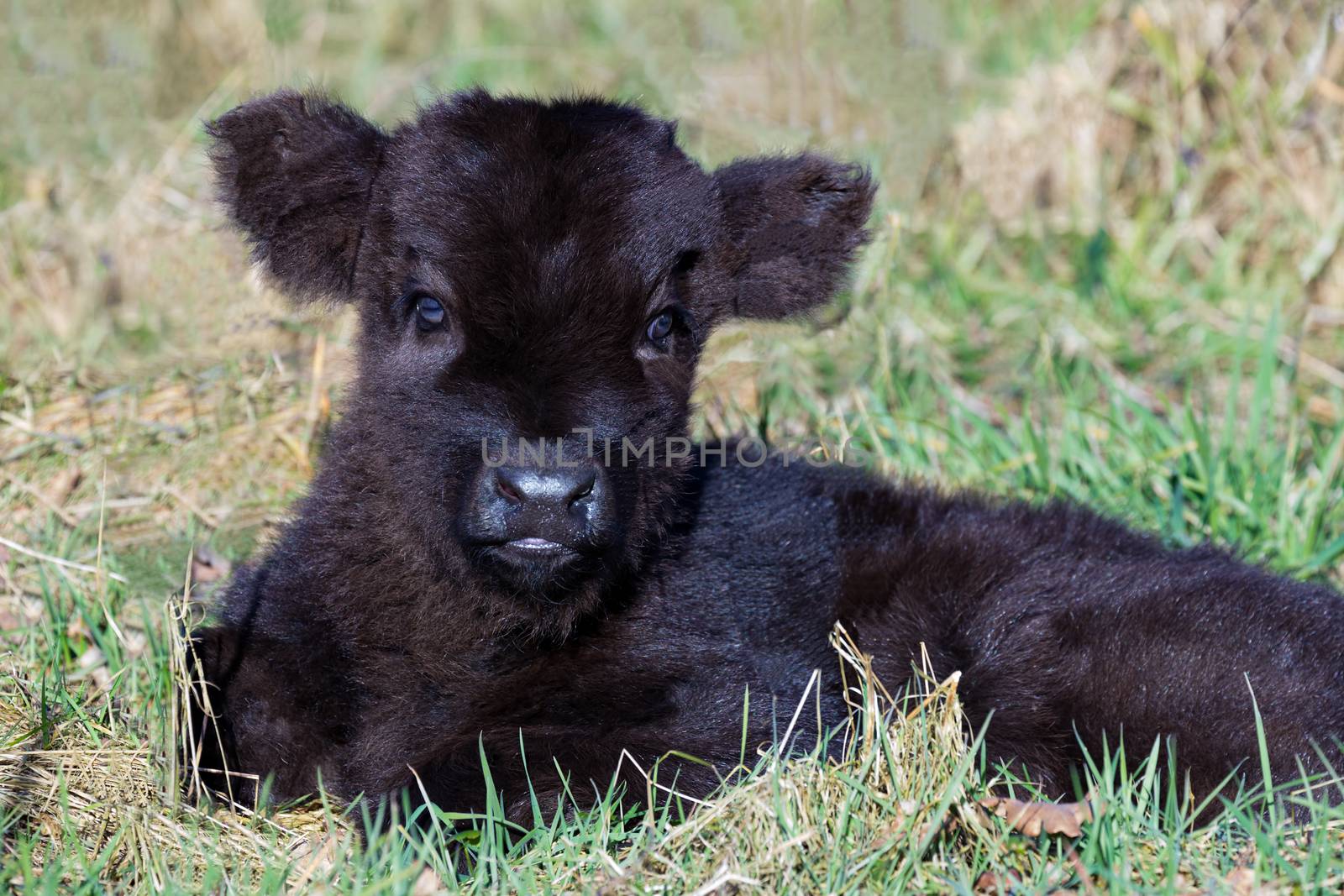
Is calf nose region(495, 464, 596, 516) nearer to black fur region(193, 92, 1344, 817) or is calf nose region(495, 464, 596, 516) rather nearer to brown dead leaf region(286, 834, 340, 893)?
black fur region(193, 92, 1344, 817)

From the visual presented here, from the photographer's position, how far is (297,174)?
421 centimetres

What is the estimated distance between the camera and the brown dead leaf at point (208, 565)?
567 centimetres

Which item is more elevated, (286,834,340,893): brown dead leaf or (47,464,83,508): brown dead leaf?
(47,464,83,508): brown dead leaf

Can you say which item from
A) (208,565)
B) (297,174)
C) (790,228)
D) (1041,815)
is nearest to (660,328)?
(790,228)

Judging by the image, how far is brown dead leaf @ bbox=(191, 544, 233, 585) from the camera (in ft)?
18.6

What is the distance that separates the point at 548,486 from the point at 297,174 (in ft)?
4.59

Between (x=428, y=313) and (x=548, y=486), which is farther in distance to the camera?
(x=428, y=313)

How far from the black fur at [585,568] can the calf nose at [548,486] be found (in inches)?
1.5

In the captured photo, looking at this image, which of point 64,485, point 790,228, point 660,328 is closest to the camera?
point 660,328

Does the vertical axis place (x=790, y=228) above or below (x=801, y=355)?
above

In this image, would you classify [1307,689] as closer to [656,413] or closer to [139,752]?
[656,413]

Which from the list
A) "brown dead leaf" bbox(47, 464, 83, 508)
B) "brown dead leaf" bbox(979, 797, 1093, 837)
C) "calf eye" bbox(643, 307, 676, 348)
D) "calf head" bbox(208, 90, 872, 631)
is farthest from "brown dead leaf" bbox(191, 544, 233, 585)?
"brown dead leaf" bbox(979, 797, 1093, 837)

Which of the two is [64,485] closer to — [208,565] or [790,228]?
[208,565]

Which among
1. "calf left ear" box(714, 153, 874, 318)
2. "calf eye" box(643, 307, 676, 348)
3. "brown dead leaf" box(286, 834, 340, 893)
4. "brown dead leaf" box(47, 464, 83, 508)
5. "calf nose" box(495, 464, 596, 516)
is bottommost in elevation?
"brown dead leaf" box(286, 834, 340, 893)
